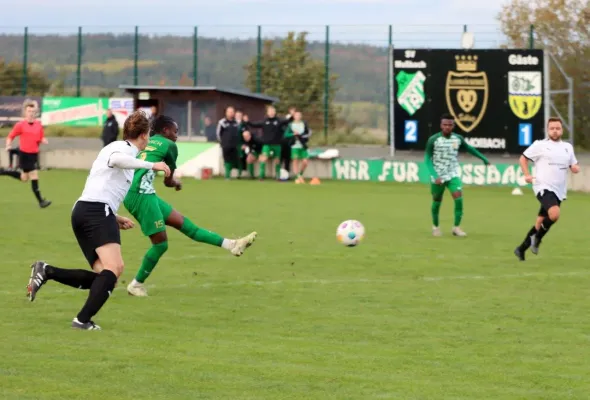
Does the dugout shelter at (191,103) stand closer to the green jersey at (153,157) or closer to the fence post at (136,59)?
the fence post at (136,59)

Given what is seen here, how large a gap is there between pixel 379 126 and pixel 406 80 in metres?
6.24

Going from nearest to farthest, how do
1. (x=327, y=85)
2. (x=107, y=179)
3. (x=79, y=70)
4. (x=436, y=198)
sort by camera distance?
(x=107, y=179) < (x=436, y=198) < (x=327, y=85) < (x=79, y=70)

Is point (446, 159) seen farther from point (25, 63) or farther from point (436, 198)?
point (25, 63)

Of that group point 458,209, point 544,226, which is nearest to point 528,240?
point 544,226

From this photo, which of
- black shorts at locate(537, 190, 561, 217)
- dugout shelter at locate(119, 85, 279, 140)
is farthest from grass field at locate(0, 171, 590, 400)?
dugout shelter at locate(119, 85, 279, 140)

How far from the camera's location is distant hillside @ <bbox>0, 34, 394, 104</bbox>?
39656 millimetres

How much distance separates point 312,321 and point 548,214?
Result: 579 centimetres

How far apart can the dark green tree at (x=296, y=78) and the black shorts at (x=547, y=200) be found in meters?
23.4

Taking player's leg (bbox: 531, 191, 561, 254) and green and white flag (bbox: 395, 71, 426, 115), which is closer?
player's leg (bbox: 531, 191, 561, 254)

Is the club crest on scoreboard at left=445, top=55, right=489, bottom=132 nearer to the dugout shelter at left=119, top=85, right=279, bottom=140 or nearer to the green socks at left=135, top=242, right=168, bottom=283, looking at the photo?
the dugout shelter at left=119, top=85, right=279, bottom=140

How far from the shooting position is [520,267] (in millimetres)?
14570

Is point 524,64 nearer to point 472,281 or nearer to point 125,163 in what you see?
point 472,281

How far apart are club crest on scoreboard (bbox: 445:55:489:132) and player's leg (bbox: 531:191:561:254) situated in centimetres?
1738

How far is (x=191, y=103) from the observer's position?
3625 centimetres
